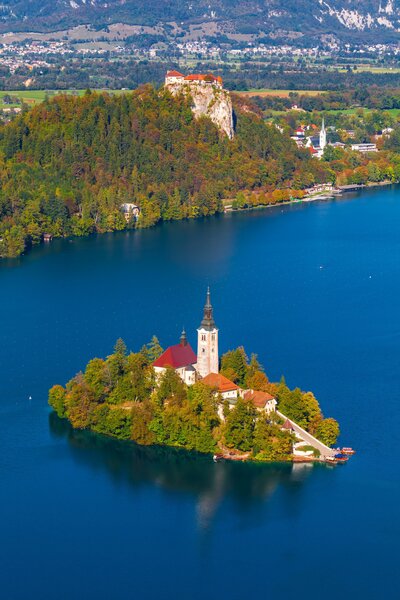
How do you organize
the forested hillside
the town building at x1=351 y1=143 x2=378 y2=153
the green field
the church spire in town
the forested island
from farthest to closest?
the green field, the town building at x1=351 y1=143 x2=378 y2=153, the church spire in town, the forested island, the forested hillside

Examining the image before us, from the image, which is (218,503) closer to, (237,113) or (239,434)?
(239,434)

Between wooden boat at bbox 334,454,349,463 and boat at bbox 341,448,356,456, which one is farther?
boat at bbox 341,448,356,456

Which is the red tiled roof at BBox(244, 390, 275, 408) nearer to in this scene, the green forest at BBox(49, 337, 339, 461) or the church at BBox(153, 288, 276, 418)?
the church at BBox(153, 288, 276, 418)

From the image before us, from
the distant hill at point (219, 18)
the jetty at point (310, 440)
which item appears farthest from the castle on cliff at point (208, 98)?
the distant hill at point (219, 18)

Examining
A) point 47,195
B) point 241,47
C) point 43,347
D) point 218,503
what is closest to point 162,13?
point 241,47

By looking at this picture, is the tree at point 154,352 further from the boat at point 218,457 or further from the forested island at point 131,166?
the forested island at point 131,166

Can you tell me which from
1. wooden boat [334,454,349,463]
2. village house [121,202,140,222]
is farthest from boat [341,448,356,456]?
village house [121,202,140,222]
